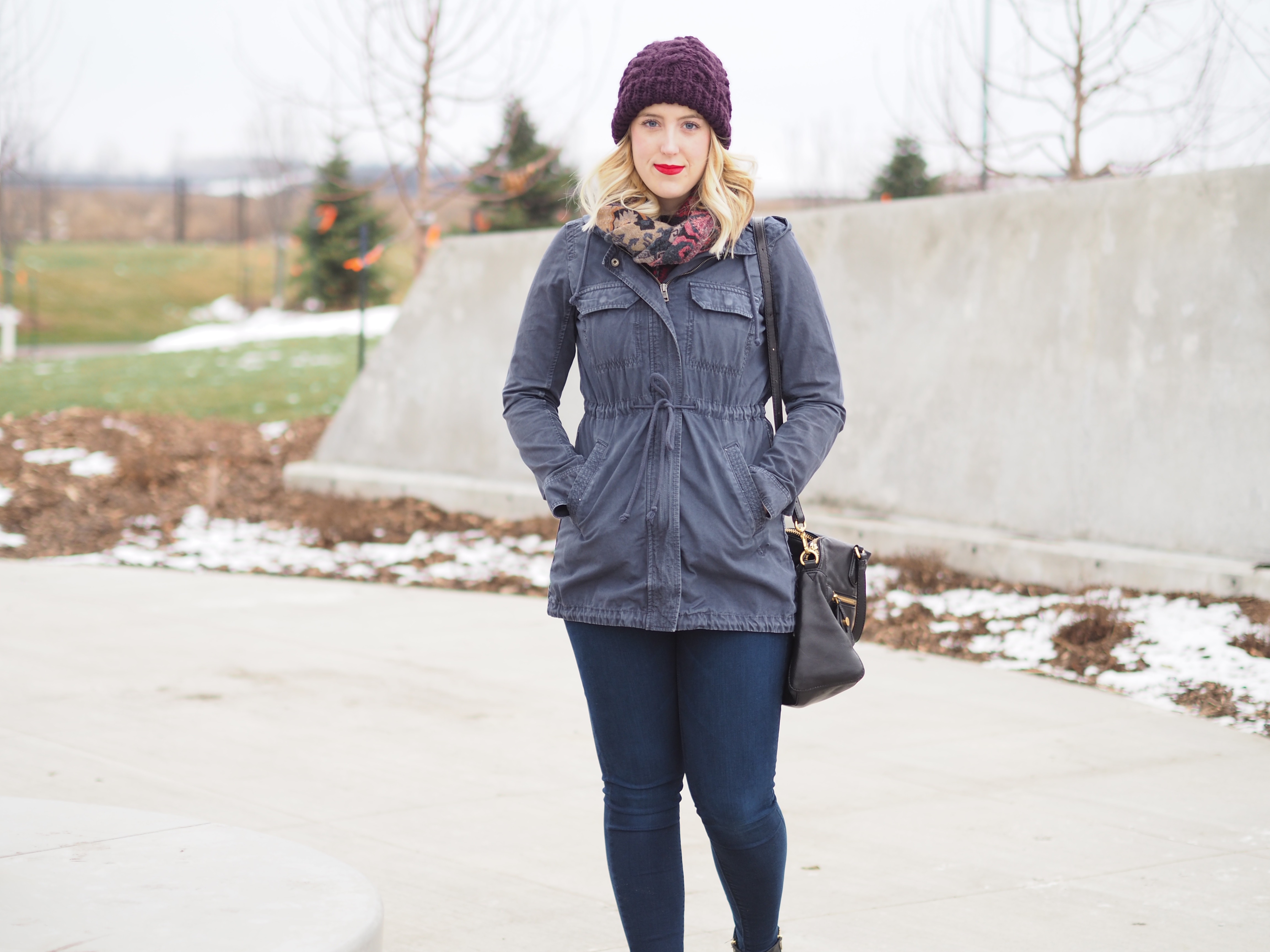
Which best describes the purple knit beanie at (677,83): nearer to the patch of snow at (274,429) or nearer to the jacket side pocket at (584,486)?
the jacket side pocket at (584,486)

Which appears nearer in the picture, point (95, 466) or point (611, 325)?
point (611, 325)

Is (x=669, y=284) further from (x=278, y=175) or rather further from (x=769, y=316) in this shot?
(x=278, y=175)

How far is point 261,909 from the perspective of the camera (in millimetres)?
2602

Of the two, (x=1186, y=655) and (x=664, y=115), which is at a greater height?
(x=664, y=115)

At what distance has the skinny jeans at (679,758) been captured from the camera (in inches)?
103

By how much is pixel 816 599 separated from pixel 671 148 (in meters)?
0.91

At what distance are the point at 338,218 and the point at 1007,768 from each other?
1220 inches

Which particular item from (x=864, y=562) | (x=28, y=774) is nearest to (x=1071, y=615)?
(x=864, y=562)

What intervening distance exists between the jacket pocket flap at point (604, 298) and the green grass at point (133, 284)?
32291 mm

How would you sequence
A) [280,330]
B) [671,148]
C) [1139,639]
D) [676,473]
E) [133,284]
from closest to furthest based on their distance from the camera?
[676,473] → [671,148] → [1139,639] → [280,330] → [133,284]

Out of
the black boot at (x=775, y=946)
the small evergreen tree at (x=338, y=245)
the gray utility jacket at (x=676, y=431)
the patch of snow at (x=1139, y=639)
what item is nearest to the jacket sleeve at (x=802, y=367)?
the gray utility jacket at (x=676, y=431)

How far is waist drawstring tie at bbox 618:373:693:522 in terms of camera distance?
2.57 m

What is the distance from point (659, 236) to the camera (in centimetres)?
262

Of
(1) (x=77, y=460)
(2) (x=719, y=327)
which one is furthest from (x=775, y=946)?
(1) (x=77, y=460)
